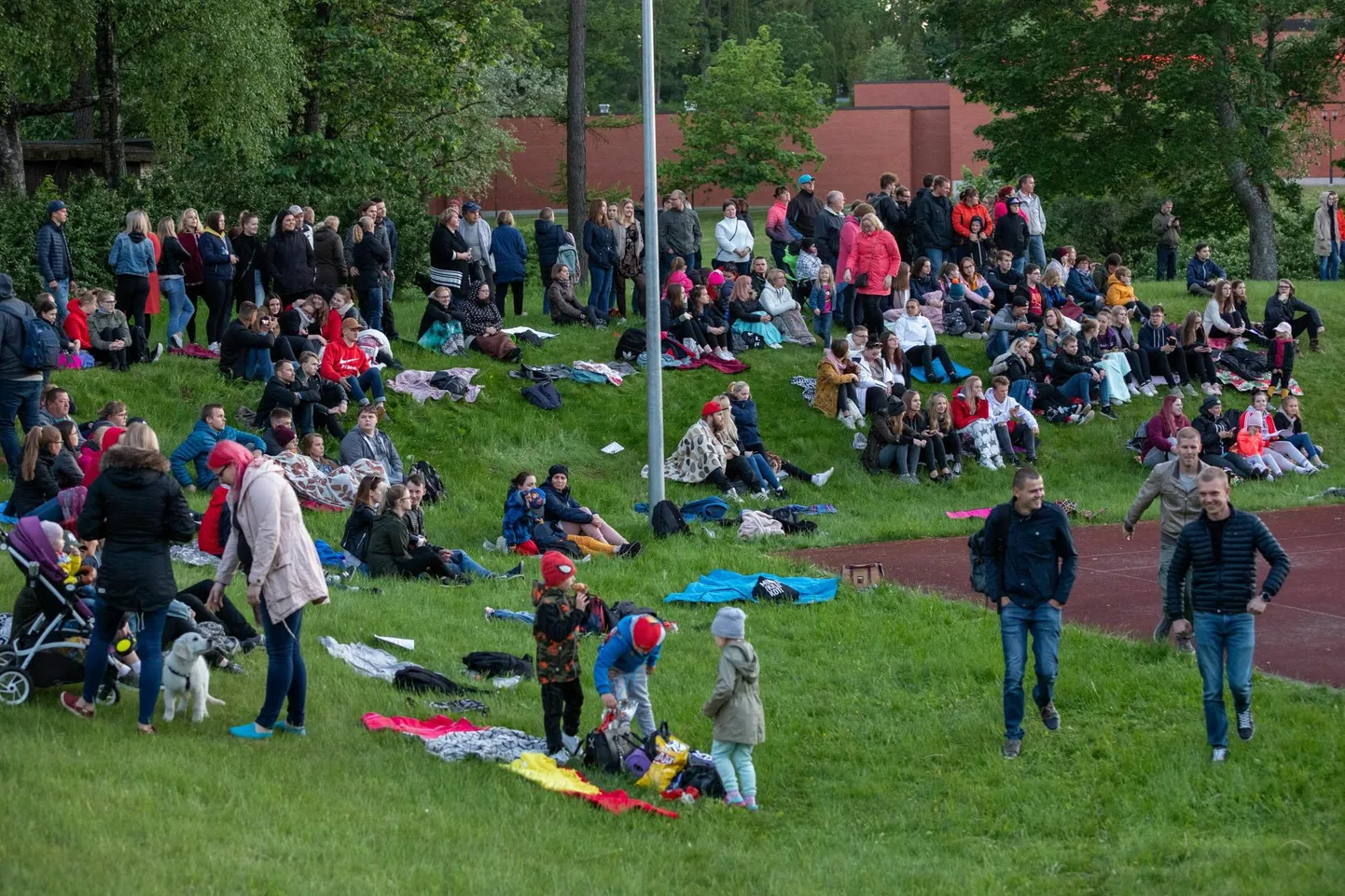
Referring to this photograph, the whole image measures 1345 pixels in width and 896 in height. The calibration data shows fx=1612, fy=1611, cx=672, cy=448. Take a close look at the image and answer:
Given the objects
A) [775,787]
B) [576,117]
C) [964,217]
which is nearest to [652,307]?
[964,217]

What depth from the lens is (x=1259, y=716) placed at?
11.2 metres

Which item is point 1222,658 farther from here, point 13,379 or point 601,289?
point 601,289

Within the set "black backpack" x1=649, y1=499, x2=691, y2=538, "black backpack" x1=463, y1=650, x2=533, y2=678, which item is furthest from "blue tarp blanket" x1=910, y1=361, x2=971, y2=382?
"black backpack" x1=463, y1=650, x2=533, y2=678

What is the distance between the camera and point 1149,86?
33562 mm

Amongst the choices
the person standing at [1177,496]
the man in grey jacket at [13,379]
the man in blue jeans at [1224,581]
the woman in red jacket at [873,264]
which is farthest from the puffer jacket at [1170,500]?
the woman in red jacket at [873,264]

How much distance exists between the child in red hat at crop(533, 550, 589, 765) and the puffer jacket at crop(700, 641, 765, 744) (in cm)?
103

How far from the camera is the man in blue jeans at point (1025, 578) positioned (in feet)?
34.8

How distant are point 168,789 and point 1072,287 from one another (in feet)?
67.8

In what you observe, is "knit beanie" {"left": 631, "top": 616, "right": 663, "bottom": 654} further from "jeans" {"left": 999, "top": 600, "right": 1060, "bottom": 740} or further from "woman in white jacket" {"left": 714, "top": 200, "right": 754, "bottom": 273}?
"woman in white jacket" {"left": 714, "top": 200, "right": 754, "bottom": 273}

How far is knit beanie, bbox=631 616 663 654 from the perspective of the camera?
391 inches

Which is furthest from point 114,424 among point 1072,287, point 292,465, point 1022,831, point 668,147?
point 668,147

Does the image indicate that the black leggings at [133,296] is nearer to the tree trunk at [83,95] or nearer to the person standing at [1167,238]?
the tree trunk at [83,95]

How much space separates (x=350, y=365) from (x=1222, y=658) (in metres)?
13.0

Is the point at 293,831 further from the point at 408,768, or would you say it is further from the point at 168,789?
the point at 408,768
